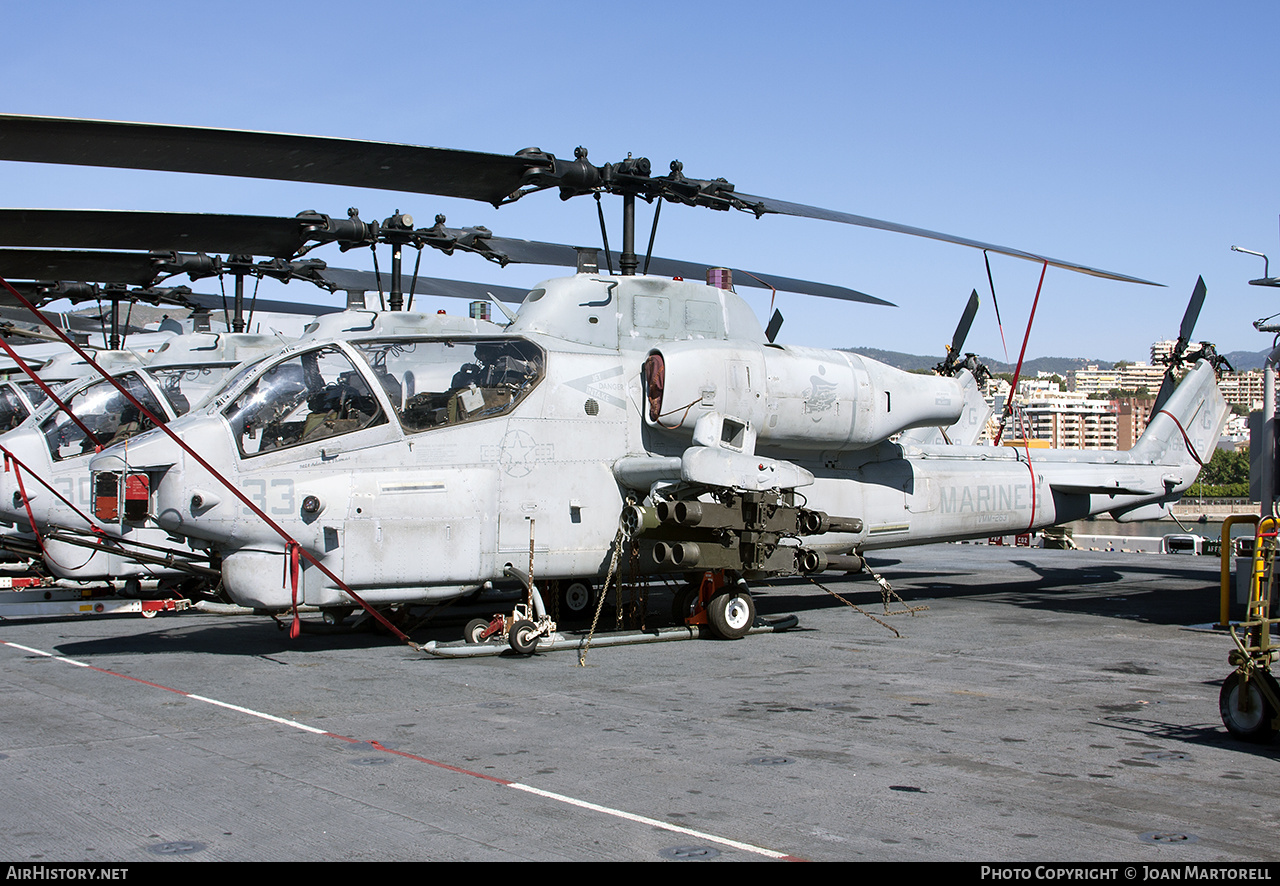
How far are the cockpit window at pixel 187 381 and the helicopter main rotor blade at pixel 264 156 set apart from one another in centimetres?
508

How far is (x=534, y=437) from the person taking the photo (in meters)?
10.8

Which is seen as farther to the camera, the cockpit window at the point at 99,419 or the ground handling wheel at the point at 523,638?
the cockpit window at the point at 99,419

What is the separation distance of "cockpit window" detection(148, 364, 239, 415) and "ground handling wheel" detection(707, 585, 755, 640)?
6727 mm

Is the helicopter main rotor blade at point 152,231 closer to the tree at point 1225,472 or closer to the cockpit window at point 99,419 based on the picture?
the cockpit window at point 99,419

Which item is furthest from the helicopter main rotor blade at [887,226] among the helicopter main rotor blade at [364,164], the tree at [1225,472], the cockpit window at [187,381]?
the tree at [1225,472]

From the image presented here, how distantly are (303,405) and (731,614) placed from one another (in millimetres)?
4752

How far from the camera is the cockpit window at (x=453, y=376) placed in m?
10.3

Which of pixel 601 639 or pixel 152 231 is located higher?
pixel 152 231

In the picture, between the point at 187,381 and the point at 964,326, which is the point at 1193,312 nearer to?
the point at 964,326

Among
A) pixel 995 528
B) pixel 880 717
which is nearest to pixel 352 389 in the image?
pixel 880 717

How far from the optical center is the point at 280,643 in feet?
36.4

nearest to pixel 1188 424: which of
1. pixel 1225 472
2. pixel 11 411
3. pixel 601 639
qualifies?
pixel 601 639

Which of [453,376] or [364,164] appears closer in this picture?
[364,164]

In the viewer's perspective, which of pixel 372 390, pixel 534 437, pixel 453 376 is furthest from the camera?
pixel 534 437
